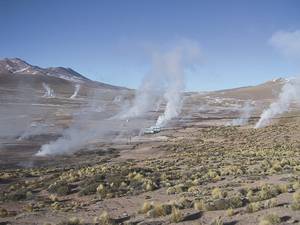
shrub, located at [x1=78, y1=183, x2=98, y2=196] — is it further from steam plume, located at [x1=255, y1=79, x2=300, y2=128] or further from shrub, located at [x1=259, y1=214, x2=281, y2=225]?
steam plume, located at [x1=255, y1=79, x2=300, y2=128]

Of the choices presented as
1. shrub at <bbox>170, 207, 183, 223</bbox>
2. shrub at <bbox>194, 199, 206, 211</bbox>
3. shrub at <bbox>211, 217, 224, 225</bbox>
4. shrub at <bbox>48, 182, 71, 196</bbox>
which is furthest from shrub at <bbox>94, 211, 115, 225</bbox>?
shrub at <bbox>48, 182, 71, 196</bbox>

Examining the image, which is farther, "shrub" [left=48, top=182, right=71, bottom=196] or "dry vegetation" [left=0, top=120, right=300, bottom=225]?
"shrub" [left=48, top=182, right=71, bottom=196]

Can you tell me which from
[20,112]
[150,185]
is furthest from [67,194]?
[20,112]

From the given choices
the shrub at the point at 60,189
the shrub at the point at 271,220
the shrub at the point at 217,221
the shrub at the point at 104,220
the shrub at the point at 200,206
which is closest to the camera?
the shrub at the point at 271,220

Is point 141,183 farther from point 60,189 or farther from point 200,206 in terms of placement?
point 200,206

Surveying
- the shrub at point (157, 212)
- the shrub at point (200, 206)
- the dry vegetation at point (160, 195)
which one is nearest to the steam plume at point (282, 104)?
the dry vegetation at point (160, 195)

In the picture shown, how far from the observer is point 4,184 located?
100 ft

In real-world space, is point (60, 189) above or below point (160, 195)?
below

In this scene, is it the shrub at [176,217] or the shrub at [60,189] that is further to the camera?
the shrub at [60,189]

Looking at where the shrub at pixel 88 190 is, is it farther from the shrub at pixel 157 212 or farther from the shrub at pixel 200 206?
the shrub at pixel 200 206

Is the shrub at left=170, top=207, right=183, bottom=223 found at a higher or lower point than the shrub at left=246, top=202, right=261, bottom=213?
lower

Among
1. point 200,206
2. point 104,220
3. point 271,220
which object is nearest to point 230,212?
point 200,206

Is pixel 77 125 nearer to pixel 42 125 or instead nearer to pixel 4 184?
pixel 42 125

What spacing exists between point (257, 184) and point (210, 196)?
11.8ft
